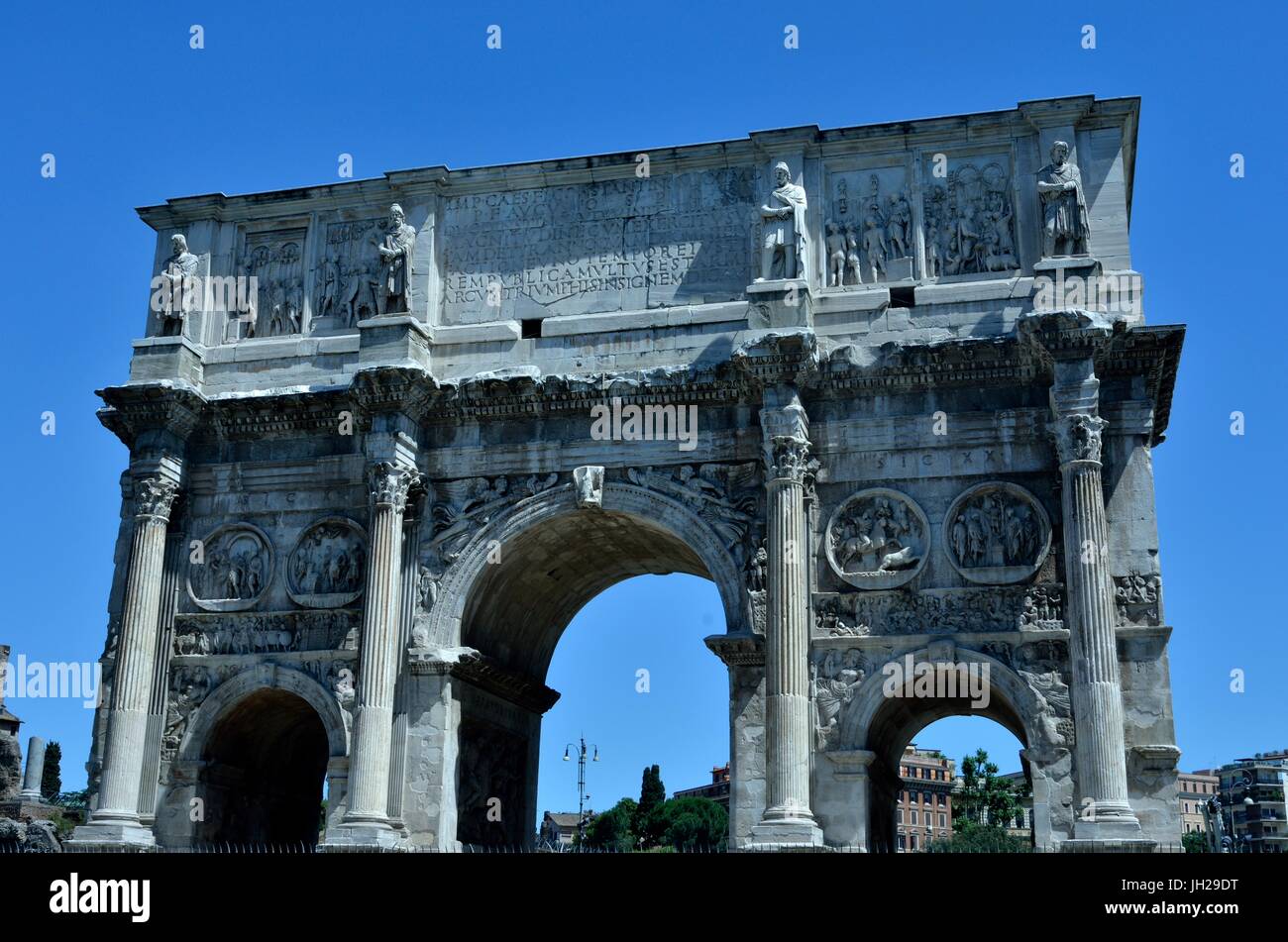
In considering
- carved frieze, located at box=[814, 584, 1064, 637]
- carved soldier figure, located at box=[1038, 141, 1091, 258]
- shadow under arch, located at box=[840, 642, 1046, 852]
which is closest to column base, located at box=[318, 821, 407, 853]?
shadow under arch, located at box=[840, 642, 1046, 852]

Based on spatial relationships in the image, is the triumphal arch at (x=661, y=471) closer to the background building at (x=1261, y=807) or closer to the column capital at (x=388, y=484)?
the column capital at (x=388, y=484)

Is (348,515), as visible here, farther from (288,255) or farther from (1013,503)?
(1013,503)

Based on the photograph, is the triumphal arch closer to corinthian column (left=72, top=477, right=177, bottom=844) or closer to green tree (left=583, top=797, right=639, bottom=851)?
corinthian column (left=72, top=477, right=177, bottom=844)

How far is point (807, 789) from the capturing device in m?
19.1

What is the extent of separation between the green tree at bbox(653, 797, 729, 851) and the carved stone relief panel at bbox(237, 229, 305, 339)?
5006cm

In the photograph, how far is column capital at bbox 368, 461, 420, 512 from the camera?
21344mm

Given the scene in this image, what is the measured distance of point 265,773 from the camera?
78.2 ft

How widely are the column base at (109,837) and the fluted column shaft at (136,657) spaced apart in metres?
0.11

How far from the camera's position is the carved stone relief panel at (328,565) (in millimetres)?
21953

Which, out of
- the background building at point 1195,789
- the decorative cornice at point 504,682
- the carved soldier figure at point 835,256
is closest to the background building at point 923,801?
the background building at point 1195,789

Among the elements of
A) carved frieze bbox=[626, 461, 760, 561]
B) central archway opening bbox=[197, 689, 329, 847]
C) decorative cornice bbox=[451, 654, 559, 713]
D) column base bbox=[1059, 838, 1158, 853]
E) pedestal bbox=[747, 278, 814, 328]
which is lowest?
column base bbox=[1059, 838, 1158, 853]
